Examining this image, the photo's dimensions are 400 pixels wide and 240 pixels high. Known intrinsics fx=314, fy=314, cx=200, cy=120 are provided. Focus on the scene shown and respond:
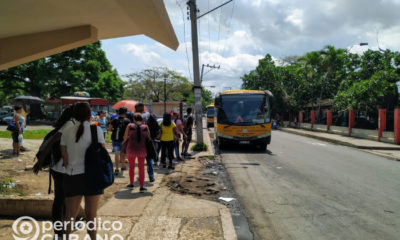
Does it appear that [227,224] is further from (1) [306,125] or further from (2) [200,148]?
(1) [306,125]

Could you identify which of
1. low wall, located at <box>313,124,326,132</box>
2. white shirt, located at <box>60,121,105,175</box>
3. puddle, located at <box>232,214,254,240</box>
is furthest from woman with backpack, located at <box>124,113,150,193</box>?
low wall, located at <box>313,124,326,132</box>

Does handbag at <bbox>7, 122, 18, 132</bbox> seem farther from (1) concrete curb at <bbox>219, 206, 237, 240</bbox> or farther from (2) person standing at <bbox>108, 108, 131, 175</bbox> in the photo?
(1) concrete curb at <bbox>219, 206, 237, 240</bbox>

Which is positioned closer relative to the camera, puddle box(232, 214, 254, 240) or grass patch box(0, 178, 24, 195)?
puddle box(232, 214, 254, 240)

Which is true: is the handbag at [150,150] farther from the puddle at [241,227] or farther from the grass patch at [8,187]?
the grass patch at [8,187]

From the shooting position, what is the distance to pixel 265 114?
1401 cm

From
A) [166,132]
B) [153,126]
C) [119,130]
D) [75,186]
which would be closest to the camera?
[75,186]

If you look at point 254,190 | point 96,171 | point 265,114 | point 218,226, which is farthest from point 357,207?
point 265,114

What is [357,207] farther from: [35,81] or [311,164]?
[35,81]

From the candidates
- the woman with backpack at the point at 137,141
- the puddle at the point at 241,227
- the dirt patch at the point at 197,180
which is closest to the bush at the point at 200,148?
the dirt patch at the point at 197,180

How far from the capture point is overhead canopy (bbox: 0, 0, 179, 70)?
4.64m

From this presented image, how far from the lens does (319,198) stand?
6.07m

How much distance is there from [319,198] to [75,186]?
15.0ft

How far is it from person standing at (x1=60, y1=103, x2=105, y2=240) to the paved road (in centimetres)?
221

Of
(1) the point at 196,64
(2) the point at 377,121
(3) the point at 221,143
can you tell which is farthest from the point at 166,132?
(2) the point at 377,121
